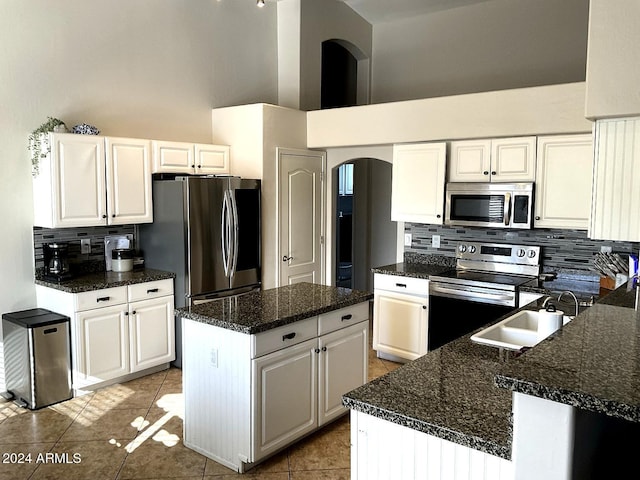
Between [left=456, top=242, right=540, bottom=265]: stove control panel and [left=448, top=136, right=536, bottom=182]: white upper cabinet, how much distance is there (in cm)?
69

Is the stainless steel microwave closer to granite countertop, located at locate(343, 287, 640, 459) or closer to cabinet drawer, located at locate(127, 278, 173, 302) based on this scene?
granite countertop, located at locate(343, 287, 640, 459)

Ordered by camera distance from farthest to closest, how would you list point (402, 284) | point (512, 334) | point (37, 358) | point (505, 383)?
point (402, 284), point (37, 358), point (512, 334), point (505, 383)

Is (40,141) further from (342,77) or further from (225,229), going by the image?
(342,77)

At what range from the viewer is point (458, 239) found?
17.0ft

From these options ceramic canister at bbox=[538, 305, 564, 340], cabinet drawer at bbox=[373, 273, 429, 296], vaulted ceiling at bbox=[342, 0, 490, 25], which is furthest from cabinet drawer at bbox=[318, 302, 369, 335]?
vaulted ceiling at bbox=[342, 0, 490, 25]

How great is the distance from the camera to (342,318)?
3426mm

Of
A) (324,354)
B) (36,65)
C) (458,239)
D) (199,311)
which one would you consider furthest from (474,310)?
(36,65)

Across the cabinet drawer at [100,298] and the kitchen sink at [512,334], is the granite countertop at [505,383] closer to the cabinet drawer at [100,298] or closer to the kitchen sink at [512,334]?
the kitchen sink at [512,334]

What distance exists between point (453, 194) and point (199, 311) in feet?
8.69

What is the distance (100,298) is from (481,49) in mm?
4710

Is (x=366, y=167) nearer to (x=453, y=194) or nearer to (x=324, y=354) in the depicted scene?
(x=453, y=194)

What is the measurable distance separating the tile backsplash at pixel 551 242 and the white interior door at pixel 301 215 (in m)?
1.38

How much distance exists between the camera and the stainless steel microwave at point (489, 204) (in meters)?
4.39

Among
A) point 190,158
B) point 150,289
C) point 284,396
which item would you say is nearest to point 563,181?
point 284,396
